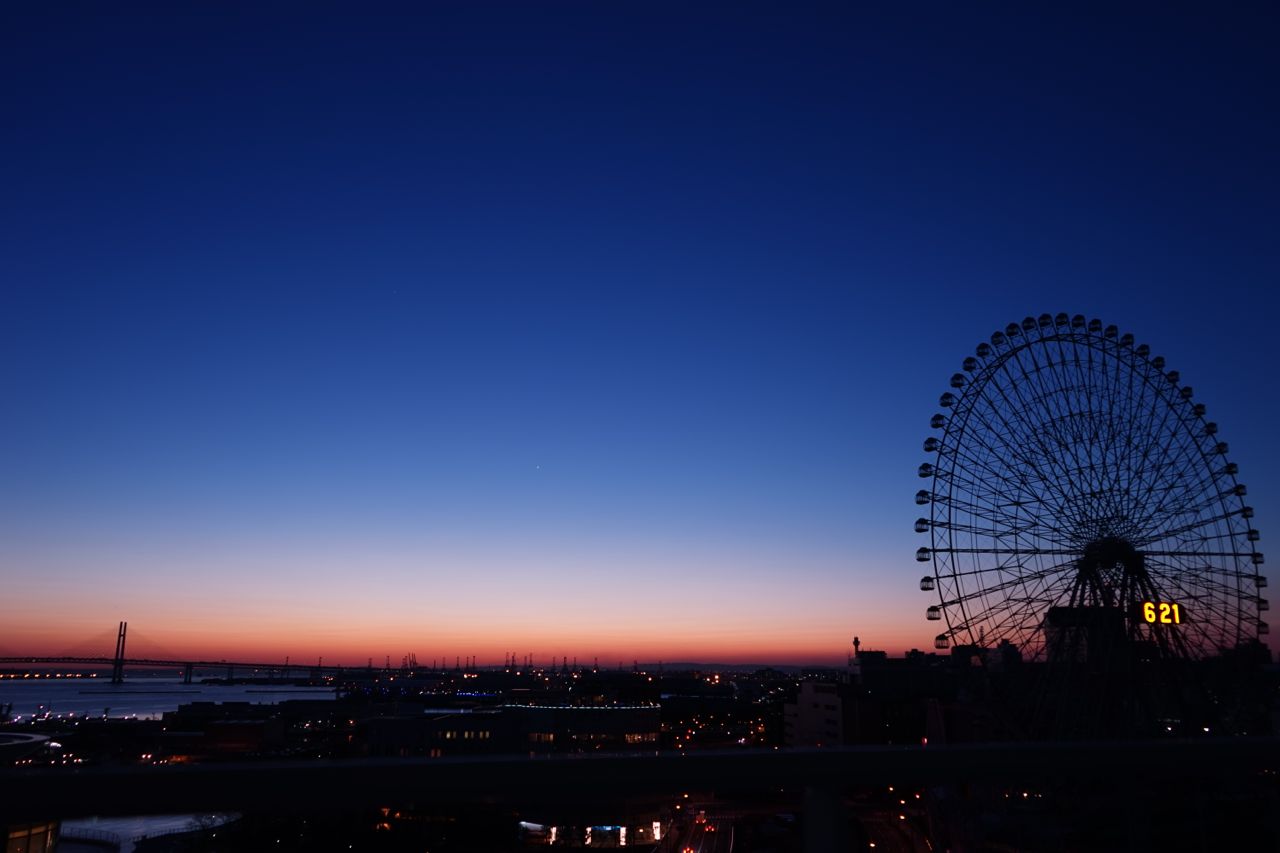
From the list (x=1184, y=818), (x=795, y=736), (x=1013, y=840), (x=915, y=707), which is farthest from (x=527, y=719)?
(x=1184, y=818)

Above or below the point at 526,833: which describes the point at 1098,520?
above

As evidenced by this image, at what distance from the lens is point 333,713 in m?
86.1

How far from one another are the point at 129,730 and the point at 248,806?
71500 millimetres

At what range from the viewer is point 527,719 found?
55.2 meters

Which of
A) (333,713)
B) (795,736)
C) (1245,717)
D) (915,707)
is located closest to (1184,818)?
(1245,717)

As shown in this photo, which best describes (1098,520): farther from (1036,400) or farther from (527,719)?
(527,719)

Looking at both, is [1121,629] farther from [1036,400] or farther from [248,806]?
[248,806]

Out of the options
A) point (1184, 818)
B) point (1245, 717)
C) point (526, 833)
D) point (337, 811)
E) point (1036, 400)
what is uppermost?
point (1036, 400)

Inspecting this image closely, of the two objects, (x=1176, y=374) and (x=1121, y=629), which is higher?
(x=1176, y=374)

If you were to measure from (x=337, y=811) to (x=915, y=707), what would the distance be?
63612mm

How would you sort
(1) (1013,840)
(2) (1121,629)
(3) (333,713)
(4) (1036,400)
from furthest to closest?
(3) (333,713) → (4) (1036,400) → (2) (1121,629) → (1) (1013,840)

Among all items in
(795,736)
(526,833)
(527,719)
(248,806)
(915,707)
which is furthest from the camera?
(795,736)

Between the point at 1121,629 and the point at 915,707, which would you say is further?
the point at 915,707

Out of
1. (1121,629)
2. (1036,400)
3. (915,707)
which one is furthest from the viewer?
(915,707)
